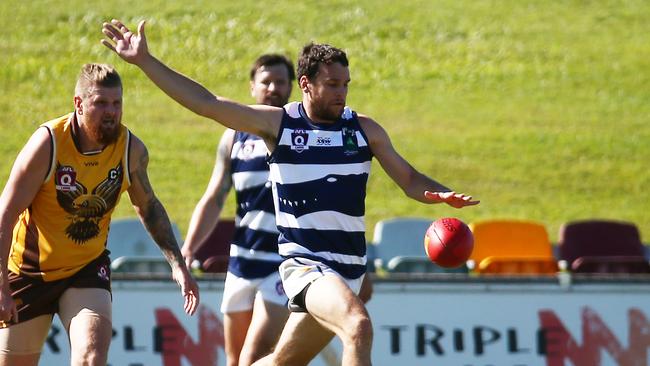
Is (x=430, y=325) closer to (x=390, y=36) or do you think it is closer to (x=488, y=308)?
(x=488, y=308)

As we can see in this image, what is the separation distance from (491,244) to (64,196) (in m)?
7.19

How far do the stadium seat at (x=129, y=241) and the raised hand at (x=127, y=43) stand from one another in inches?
240

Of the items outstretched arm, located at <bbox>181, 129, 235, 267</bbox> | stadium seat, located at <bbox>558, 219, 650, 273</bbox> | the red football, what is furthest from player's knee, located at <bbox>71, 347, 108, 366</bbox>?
stadium seat, located at <bbox>558, 219, 650, 273</bbox>

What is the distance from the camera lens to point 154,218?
23.4ft

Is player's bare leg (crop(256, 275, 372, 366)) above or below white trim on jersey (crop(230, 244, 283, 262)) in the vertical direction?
below

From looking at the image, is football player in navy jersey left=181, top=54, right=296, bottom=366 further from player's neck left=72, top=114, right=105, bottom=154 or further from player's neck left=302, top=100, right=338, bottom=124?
player's neck left=72, top=114, right=105, bottom=154

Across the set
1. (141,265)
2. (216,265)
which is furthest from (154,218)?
(141,265)

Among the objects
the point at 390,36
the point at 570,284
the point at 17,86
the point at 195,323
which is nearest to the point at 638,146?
the point at 390,36

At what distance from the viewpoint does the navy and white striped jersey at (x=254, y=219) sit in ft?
26.2

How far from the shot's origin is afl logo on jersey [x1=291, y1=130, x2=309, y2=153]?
22.5 feet

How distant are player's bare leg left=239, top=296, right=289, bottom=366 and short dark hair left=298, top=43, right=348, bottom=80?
5.25 ft

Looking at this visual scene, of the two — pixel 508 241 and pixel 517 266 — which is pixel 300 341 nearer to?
pixel 517 266

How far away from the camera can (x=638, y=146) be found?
71.4 ft

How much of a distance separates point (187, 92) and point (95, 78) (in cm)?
47
